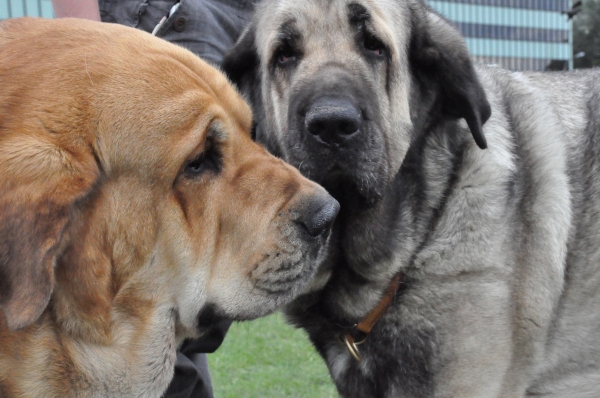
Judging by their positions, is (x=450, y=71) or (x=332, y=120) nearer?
(x=332, y=120)

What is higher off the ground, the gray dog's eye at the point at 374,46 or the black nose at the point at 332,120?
the gray dog's eye at the point at 374,46

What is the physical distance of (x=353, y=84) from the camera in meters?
3.25

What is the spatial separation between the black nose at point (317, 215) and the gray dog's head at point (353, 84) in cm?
45

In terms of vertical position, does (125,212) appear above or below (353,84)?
below

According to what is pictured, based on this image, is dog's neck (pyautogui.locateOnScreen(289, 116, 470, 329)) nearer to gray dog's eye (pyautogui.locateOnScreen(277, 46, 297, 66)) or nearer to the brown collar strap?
the brown collar strap

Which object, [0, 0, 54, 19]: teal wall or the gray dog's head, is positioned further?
[0, 0, 54, 19]: teal wall

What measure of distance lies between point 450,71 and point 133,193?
1.70 m

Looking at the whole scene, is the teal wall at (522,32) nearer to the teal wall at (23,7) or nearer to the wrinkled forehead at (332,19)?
the teal wall at (23,7)

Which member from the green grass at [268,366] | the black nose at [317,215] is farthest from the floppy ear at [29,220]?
the green grass at [268,366]

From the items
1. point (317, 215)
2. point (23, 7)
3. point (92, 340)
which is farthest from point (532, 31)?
point (92, 340)

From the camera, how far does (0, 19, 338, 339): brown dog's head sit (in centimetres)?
229

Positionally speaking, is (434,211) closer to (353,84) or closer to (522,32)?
(353,84)

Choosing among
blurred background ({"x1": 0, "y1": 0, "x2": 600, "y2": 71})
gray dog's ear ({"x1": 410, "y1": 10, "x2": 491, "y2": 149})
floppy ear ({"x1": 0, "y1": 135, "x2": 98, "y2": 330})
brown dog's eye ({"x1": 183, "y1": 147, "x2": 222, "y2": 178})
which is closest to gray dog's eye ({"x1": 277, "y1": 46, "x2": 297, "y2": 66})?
gray dog's ear ({"x1": 410, "y1": 10, "x2": 491, "y2": 149})

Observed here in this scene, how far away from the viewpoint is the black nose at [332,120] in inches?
120
